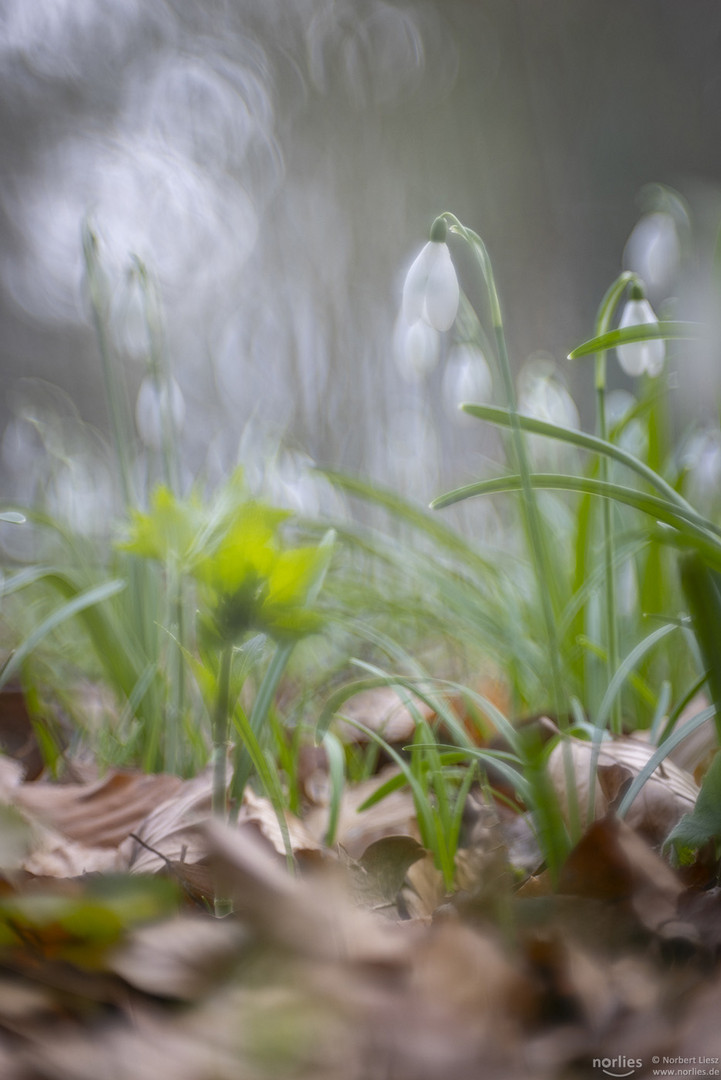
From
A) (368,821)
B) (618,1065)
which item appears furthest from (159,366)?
(618,1065)

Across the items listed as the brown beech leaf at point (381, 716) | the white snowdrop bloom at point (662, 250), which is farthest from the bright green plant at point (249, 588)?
the white snowdrop bloom at point (662, 250)

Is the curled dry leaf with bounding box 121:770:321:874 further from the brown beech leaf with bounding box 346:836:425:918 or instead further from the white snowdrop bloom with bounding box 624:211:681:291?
the white snowdrop bloom with bounding box 624:211:681:291

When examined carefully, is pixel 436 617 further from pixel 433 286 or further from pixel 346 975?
pixel 346 975

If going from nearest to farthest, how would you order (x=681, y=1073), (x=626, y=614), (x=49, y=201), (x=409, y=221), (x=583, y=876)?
(x=681, y=1073), (x=583, y=876), (x=626, y=614), (x=409, y=221), (x=49, y=201)

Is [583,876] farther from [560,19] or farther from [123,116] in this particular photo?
[123,116]

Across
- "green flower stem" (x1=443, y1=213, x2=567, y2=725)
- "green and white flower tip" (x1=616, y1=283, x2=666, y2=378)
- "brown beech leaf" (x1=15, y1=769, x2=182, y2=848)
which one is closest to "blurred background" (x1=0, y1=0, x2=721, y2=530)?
"green and white flower tip" (x1=616, y1=283, x2=666, y2=378)

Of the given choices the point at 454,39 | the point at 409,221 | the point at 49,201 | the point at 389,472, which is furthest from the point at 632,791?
the point at 49,201

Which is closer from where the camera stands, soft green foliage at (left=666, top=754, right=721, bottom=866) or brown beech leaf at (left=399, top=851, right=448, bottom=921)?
soft green foliage at (left=666, top=754, right=721, bottom=866)

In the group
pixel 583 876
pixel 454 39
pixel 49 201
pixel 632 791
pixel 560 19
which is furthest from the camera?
pixel 49 201
